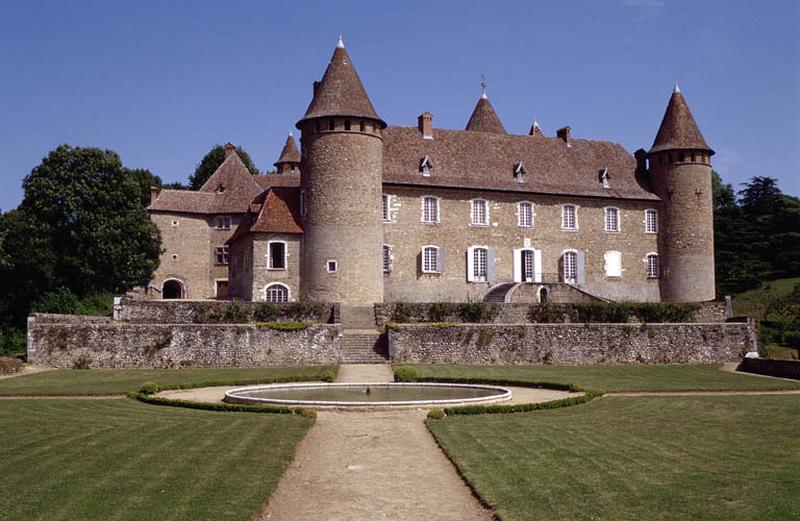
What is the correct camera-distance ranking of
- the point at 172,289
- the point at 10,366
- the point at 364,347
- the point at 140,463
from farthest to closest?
1. the point at 172,289
2. the point at 364,347
3. the point at 10,366
4. the point at 140,463

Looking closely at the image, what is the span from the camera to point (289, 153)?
176 ft

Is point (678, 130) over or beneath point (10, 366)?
over

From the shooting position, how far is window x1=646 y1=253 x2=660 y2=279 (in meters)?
42.1

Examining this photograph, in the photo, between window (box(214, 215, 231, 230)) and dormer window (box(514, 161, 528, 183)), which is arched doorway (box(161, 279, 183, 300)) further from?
dormer window (box(514, 161, 528, 183))

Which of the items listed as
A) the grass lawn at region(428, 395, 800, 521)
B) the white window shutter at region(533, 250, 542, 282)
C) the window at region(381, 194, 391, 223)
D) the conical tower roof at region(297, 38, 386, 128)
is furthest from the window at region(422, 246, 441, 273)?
the grass lawn at region(428, 395, 800, 521)

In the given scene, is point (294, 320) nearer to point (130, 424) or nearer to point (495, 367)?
point (495, 367)

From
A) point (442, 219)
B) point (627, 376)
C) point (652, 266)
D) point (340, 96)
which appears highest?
point (340, 96)

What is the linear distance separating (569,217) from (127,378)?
25.1 metres

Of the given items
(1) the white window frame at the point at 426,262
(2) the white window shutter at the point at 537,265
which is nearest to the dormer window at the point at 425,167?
(1) the white window frame at the point at 426,262

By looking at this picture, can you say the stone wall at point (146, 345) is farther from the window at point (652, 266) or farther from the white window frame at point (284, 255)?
the window at point (652, 266)

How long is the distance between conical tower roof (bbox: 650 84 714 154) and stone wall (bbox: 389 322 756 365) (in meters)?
15.1

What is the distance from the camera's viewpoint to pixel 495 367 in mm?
26297

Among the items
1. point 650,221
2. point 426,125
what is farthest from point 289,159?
point 650,221

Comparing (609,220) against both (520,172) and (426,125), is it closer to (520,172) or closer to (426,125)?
(520,172)
